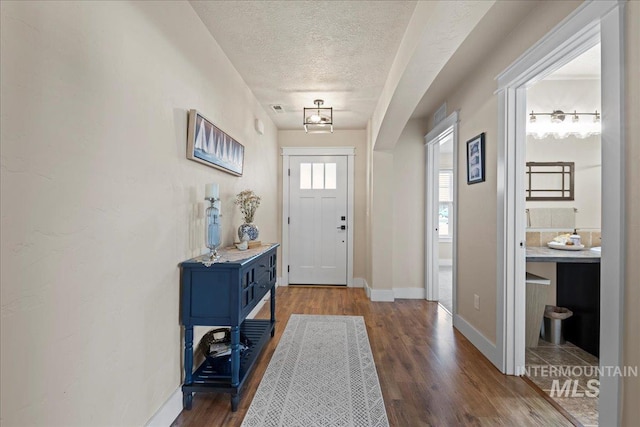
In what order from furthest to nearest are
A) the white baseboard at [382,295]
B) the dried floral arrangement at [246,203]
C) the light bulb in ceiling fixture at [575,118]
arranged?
the white baseboard at [382,295] < the light bulb in ceiling fixture at [575,118] < the dried floral arrangement at [246,203]

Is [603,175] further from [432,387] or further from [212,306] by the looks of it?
[212,306]

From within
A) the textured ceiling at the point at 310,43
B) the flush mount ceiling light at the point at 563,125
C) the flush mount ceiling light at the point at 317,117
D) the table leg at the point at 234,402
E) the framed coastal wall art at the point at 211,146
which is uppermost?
the textured ceiling at the point at 310,43

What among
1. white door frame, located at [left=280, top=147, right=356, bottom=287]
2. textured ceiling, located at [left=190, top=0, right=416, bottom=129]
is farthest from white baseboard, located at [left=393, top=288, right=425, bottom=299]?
textured ceiling, located at [left=190, top=0, right=416, bottom=129]

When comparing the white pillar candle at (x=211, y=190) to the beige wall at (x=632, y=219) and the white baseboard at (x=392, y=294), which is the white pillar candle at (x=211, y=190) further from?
the white baseboard at (x=392, y=294)

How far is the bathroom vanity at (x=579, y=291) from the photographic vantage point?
2387 mm

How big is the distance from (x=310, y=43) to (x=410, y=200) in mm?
2520

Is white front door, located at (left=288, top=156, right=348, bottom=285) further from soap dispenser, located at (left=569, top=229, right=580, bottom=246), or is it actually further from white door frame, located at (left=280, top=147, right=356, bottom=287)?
soap dispenser, located at (left=569, top=229, right=580, bottom=246)

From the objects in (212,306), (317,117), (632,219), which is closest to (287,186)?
(317,117)

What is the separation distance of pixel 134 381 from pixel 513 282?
238 centimetres

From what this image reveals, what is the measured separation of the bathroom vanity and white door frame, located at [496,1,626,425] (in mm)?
416

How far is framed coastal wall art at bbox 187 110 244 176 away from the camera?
5.91 ft

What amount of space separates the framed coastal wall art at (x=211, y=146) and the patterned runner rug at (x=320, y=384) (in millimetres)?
1553

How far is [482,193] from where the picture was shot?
2492 mm

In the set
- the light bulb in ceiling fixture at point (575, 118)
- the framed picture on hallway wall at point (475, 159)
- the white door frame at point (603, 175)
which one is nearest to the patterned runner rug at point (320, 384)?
the white door frame at point (603, 175)
